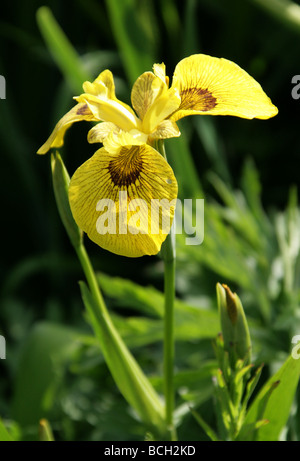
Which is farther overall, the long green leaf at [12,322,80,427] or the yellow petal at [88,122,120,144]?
the long green leaf at [12,322,80,427]

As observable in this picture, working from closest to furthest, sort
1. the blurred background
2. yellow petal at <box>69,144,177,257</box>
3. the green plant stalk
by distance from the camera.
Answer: yellow petal at <box>69,144,177,257</box> → the green plant stalk → the blurred background

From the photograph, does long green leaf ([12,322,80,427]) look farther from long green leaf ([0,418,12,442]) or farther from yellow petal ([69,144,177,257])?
yellow petal ([69,144,177,257])

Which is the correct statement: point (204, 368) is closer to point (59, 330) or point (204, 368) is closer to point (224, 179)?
point (59, 330)

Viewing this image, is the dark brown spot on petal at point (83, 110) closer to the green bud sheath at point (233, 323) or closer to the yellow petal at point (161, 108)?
the yellow petal at point (161, 108)

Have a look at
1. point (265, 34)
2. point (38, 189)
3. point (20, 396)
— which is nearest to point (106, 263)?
point (38, 189)

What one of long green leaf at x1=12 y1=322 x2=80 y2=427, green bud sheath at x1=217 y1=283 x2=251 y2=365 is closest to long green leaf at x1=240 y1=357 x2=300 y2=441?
green bud sheath at x1=217 y1=283 x2=251 y2=365

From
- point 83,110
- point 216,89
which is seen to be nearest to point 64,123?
point 83,110

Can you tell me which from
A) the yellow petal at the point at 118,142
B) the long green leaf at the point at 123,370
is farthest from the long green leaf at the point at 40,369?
the yellow petal at the point at 118,142
